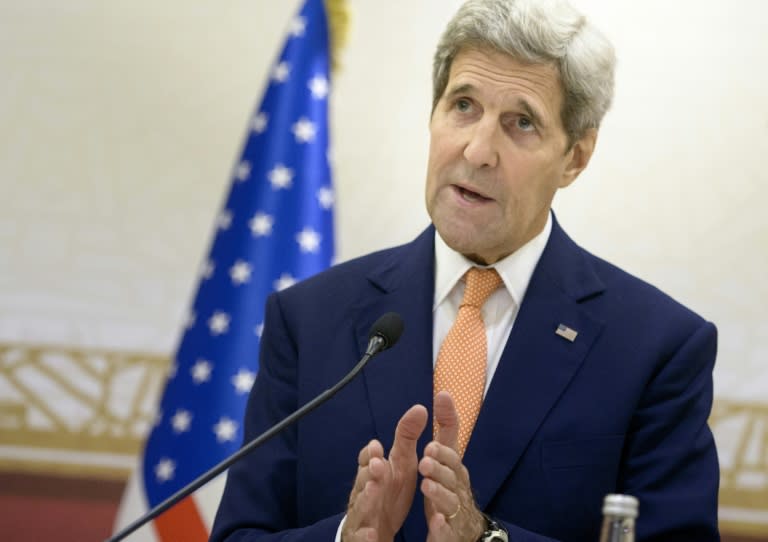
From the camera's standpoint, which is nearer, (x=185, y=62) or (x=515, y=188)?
(x=515, y=188)

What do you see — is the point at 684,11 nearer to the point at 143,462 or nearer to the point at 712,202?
the point at 712,202

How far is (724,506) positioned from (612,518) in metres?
2.15

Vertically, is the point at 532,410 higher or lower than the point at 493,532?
higher

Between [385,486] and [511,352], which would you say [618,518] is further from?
[511,352]

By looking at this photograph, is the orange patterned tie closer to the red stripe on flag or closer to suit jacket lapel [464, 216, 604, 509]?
suit jacket lapel [464, 216, 604, 509]

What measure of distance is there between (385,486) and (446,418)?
0.14 meters

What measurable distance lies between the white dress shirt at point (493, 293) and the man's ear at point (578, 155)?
0.17m

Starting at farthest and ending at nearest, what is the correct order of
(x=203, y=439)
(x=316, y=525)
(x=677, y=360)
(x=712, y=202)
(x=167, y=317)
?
(x=167, y=317), (x=712, y=202), (x=203, y=439), (x=677, y=360), (x=316, y=525)

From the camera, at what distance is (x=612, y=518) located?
1.18m

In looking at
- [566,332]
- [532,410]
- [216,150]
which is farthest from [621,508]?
[216,150]

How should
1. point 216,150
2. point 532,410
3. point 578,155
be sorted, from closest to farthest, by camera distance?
point 532,410 → point 578,155 → point 216,150

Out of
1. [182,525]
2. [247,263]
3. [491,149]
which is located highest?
[491,149]

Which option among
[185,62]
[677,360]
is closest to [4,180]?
[185,62]

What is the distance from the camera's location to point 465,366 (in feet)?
6.59
